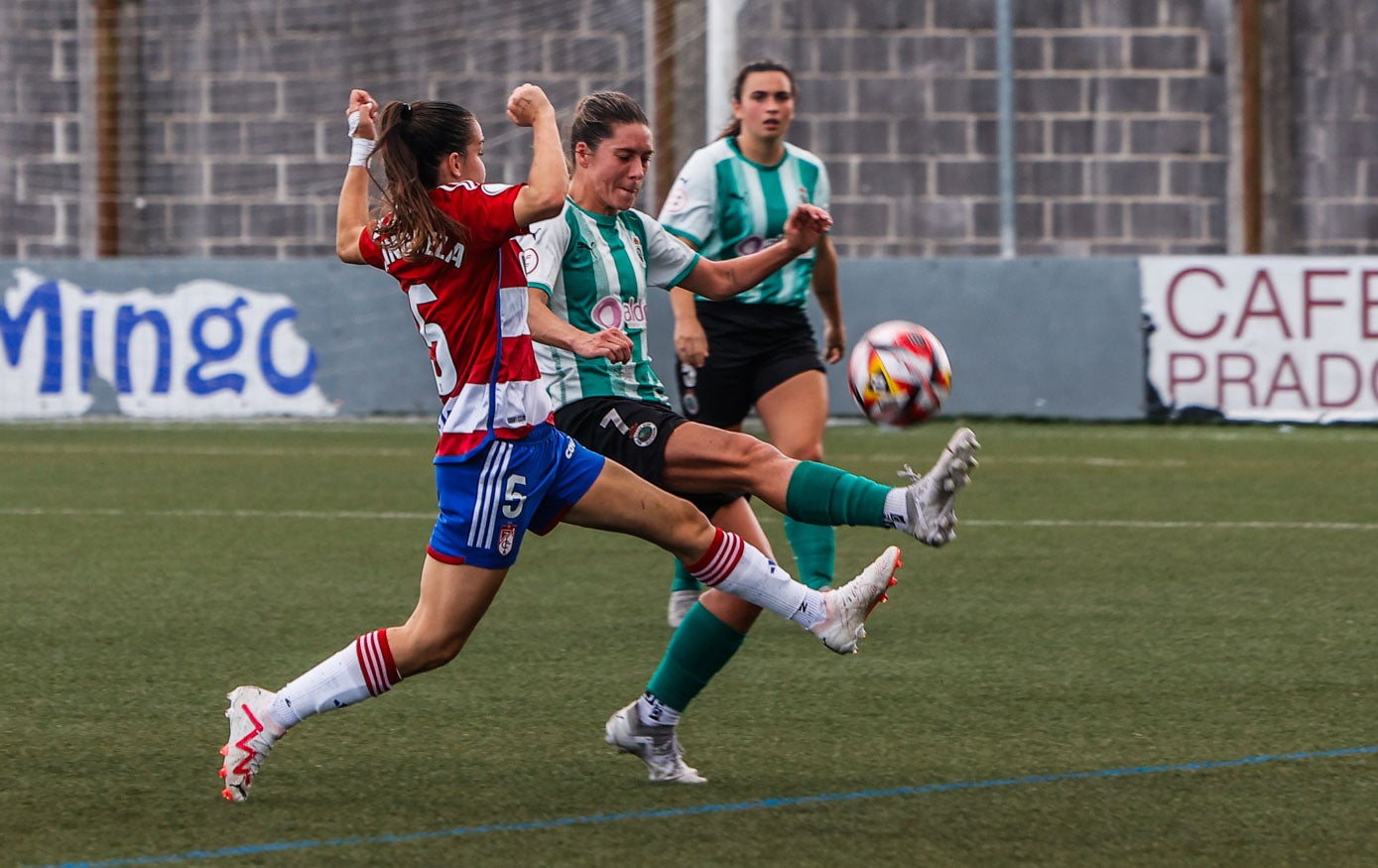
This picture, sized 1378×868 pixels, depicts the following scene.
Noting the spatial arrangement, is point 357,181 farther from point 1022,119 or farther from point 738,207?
point 1022,119

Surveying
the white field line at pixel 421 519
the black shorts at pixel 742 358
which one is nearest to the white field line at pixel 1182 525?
the white field line at pixel 421 519

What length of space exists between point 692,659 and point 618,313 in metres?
0.91

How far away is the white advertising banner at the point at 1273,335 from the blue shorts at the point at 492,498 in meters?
10.1

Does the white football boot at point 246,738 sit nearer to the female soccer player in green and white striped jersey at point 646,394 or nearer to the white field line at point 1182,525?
the female soccer player in green and white striped jersey at point 646,394

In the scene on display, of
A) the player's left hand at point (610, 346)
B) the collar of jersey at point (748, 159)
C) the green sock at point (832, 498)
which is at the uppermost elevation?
the collar of jersey at point (748, 159)

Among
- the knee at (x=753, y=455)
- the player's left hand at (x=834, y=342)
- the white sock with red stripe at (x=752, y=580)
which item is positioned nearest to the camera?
the white sock with red stripe at (x=752, y=580)

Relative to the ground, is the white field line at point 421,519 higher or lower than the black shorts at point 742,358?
lower

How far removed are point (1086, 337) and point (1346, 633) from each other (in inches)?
304

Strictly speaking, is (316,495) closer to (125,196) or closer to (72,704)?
(72,704)

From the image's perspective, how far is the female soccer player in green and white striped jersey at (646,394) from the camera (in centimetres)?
455

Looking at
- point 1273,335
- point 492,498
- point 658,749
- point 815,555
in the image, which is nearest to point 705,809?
point 658,749

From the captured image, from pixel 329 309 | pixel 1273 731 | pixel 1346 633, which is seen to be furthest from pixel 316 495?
pixel 1273 731

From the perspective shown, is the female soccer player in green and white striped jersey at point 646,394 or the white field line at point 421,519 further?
the white field line at point 421,519

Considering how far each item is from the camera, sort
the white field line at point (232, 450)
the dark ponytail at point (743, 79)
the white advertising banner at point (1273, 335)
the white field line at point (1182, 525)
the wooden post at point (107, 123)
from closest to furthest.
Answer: the dark ponytail at point (743, 79), the white field line at point (1182, 525), the white field line at point (232, 450), the white advertising banner at point (1273, 335), the wooden post at point (107, 123)
